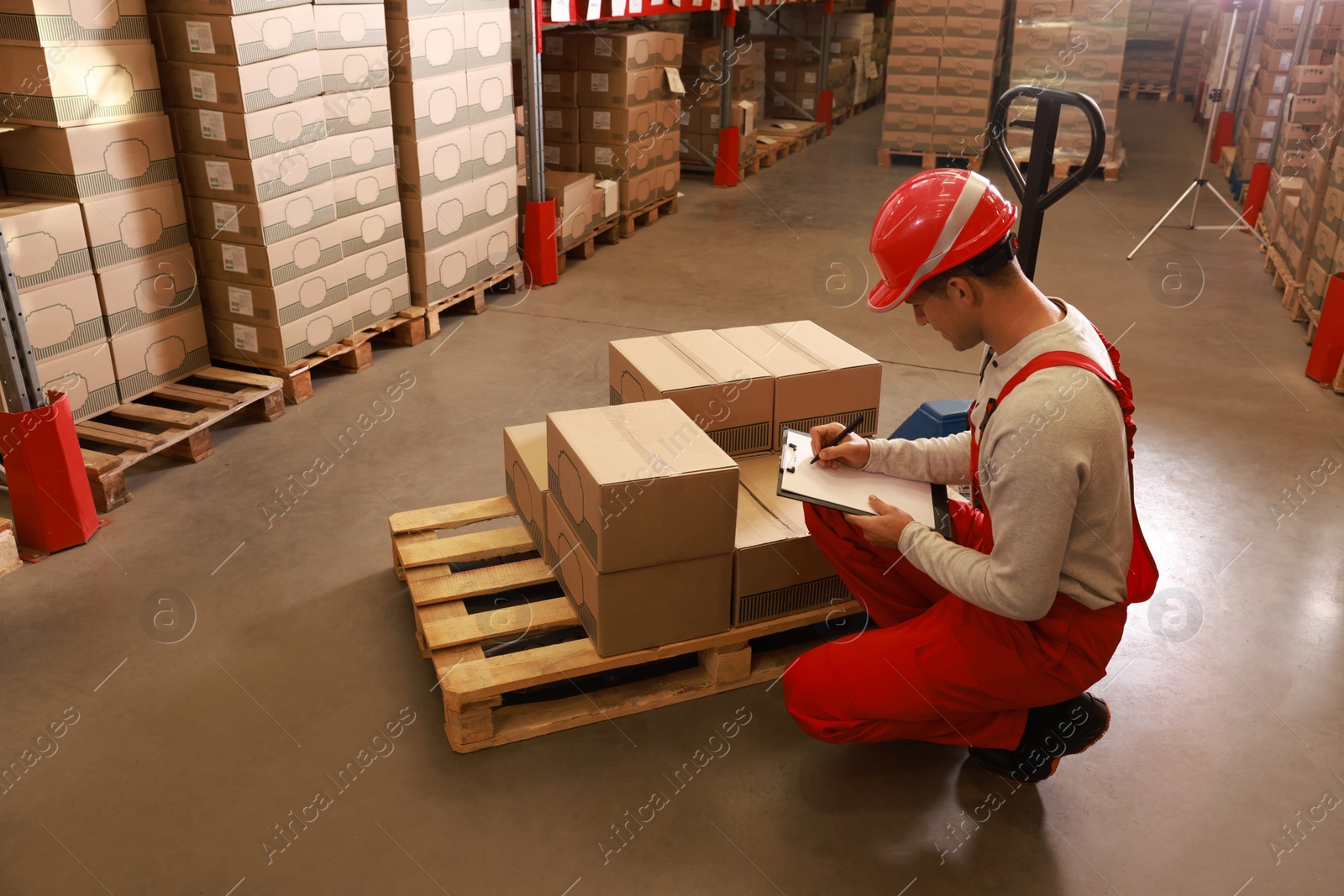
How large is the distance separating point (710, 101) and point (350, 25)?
5.66m

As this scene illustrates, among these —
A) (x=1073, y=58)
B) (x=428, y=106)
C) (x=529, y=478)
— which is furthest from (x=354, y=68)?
(x=1073, y=58)

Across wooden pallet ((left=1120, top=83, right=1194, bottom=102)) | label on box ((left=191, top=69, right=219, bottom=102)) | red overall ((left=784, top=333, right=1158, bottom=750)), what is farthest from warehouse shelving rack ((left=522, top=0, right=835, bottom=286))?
wooden pallet ((left=1120, top=83, right=1194, bottom=102))

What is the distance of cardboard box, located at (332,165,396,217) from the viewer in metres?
5.14

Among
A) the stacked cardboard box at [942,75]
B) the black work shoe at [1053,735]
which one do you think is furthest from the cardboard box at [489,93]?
the stacked cardboard box at [942,75]

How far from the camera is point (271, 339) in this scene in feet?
16.2

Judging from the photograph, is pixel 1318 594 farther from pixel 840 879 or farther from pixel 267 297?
pixel 267 297

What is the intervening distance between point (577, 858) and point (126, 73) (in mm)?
3859

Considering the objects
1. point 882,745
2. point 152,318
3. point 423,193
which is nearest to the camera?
point 882,745

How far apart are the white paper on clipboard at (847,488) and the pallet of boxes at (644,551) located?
0.57 ft

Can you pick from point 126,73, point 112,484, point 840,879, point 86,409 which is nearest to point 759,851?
point 840,879

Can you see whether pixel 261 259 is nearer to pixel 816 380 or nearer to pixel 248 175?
pixel 248 175

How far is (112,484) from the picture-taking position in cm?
407

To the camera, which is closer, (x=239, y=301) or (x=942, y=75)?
(x=239, y=301)

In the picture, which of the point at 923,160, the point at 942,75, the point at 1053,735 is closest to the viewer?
the point at 1053,735
